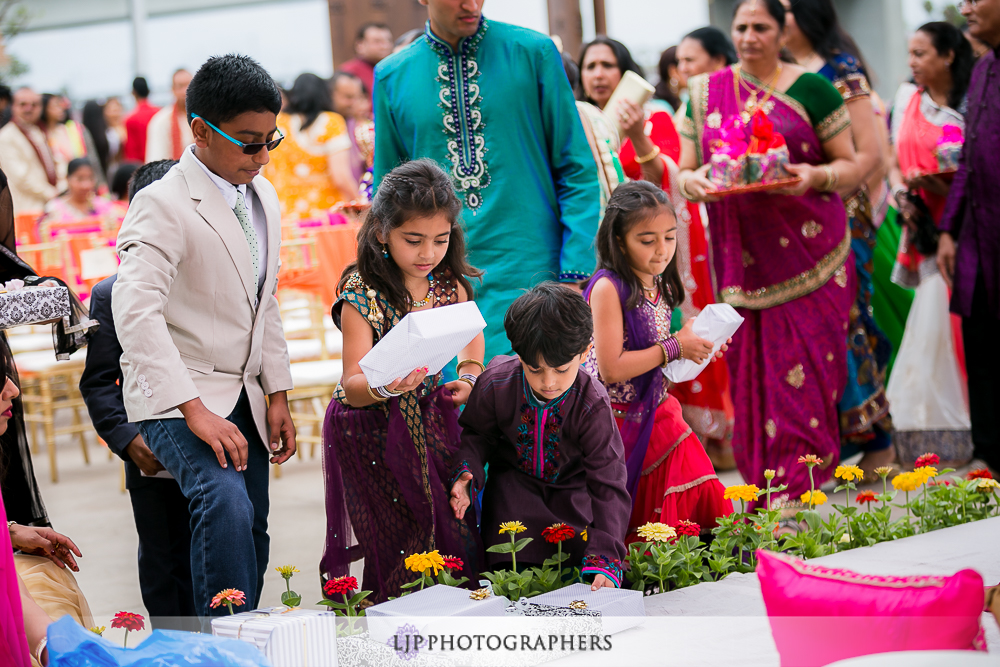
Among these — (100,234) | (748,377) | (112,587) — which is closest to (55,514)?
(112,587)

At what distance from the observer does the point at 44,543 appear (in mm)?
2244

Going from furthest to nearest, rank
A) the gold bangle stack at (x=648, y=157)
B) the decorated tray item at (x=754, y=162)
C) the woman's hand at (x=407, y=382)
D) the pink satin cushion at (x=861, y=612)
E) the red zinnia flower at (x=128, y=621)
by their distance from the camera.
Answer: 1. the gold bangle stack at (x=648, y=157)
2. the decorated tray item at (x=754, y=162)
3. the woman's hand at (x=407, y=382)
4. the red zinnia flower at (x=128, y=621)
5. the pink satin cushion at (x=861, y=612)

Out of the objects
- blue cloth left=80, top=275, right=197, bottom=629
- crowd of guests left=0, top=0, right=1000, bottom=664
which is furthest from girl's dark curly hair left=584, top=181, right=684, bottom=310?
blue cloth left=80, top=275, right=197, bottom=629

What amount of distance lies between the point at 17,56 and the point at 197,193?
49.2 feet

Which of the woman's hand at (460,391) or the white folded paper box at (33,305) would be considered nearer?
the white folded paper box at (33,305)

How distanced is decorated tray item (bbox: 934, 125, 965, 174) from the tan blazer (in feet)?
9.42

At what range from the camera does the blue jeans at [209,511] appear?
2.15 meters

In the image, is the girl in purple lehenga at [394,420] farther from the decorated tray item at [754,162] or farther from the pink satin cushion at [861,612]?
the decorated tray item at [754,162]

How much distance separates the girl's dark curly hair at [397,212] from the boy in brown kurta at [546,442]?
0.28m

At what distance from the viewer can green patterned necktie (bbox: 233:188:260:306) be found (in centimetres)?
237

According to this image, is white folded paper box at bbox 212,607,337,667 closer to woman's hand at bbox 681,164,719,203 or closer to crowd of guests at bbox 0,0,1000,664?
crowd of guests at bbox 0,0,1000,664

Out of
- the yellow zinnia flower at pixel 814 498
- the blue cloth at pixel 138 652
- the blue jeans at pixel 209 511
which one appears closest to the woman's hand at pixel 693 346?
the yellow zinnia flower at pixel 814 498

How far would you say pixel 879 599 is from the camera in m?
1.63

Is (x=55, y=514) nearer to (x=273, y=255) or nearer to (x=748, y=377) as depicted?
(x=273, y=255)
